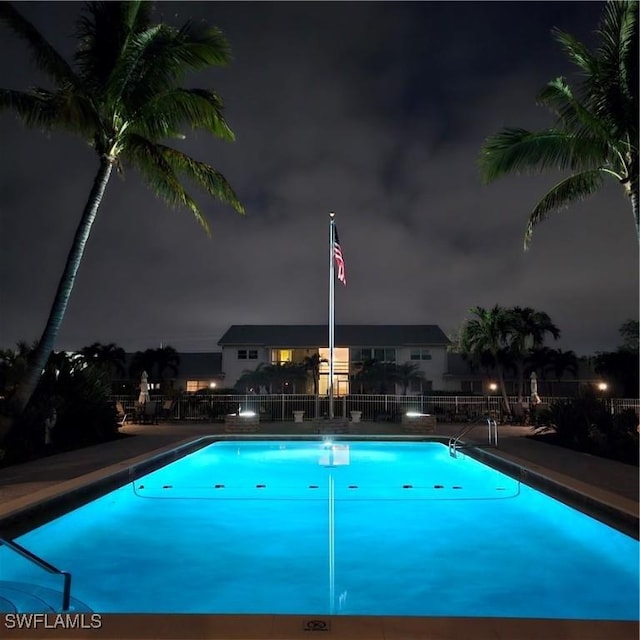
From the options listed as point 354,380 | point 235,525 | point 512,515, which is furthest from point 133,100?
point 354,380

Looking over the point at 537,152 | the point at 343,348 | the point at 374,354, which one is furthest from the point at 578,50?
the point at 343,348

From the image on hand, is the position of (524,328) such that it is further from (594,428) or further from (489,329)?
(594,428)

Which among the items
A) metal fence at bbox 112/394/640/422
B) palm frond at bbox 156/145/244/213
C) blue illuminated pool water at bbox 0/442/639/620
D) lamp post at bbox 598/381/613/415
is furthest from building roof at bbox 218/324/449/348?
blue illuminated pool water at bbox 0/442/639/620

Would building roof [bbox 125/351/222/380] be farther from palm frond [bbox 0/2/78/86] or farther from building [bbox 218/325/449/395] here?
palm frond [bbox 0/2/78/86]

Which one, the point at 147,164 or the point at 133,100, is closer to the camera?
the point at 133,100

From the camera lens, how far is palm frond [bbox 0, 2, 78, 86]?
1055 cm

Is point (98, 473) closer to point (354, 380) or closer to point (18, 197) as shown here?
point (18, 197)

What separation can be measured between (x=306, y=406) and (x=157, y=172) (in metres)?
13.3

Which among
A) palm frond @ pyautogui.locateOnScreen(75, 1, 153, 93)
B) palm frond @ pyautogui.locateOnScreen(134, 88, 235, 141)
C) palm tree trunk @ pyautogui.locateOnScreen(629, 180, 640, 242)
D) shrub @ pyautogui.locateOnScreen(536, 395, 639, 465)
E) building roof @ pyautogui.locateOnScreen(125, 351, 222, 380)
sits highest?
palm frond @ pyautogui.locateOnScreen(75, 1, 153, 93)

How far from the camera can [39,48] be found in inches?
439

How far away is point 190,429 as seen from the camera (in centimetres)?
1855

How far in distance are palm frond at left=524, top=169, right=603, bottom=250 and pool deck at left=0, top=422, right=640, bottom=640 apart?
18.3 ft

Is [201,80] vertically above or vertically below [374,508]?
above

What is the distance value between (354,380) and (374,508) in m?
21.3
